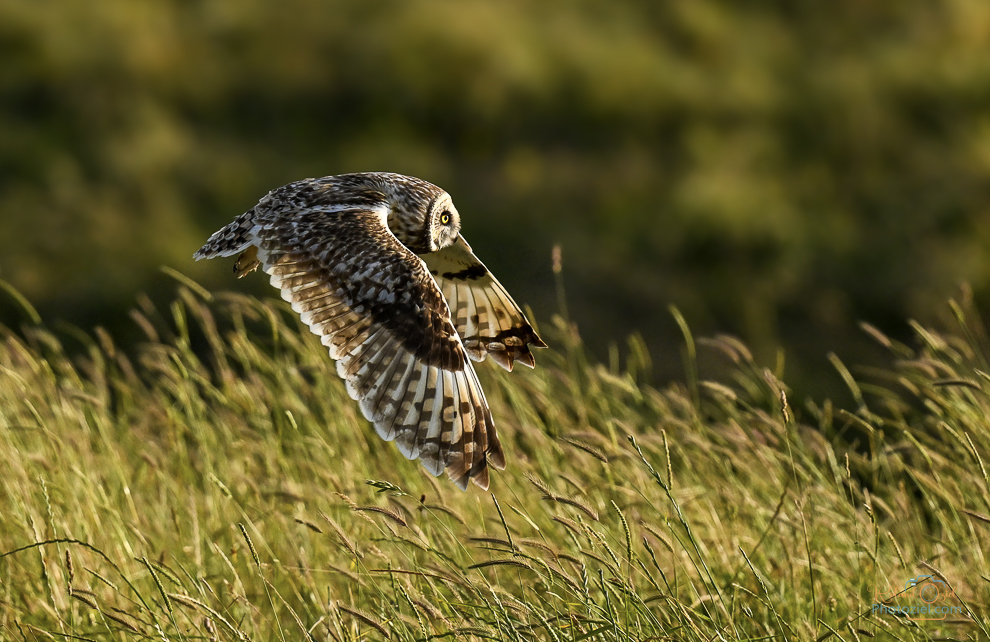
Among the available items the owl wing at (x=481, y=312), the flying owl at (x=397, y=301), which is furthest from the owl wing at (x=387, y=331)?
the owl wing at (x=481, y=312)

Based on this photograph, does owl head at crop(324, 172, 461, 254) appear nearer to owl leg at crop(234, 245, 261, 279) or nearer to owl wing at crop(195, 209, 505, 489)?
owl wing at crop(195, 209, 505, 489)

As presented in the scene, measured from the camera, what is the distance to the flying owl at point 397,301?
2912mm

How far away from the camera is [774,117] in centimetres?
1385

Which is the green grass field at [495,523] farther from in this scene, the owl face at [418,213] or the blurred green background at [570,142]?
the blurred green background at [570,142]

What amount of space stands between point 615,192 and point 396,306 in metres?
9.51

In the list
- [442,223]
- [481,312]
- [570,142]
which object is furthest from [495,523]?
[570,142]

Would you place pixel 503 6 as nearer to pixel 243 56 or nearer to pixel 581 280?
pixel 243 56

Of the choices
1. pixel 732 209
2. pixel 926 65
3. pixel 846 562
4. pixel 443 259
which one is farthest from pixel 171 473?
pixel 926 65

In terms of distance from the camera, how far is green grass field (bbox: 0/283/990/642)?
8.39 ft

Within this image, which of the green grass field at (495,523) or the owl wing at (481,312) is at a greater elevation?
the owl wing at (481,312)

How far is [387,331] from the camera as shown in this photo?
3117mm

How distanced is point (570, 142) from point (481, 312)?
32.7 ft

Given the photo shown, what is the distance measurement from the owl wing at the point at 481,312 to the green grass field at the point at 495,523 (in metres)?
0.13

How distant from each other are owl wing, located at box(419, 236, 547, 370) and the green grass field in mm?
125
